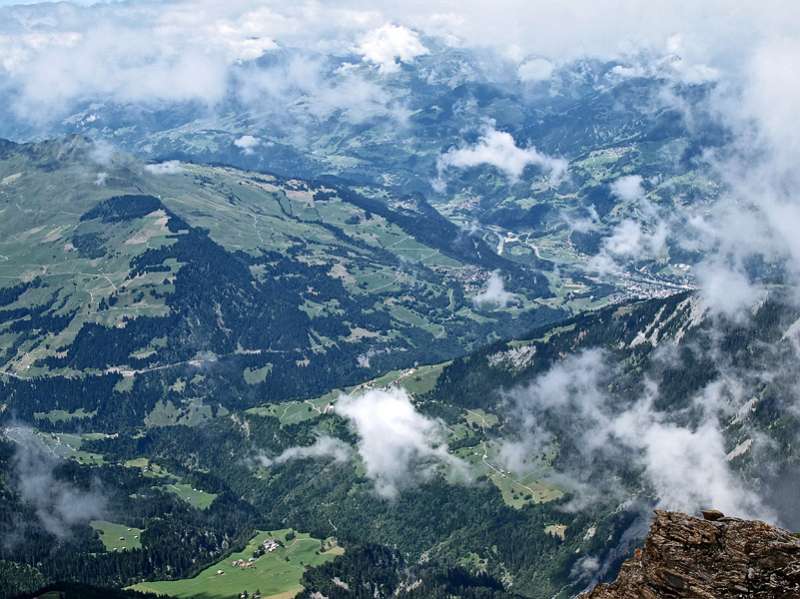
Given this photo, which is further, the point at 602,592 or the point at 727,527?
the point at 602,592

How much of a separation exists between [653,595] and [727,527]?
610cm

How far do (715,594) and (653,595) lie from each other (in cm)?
413

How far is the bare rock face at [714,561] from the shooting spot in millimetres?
56156

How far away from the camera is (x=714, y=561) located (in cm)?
5850

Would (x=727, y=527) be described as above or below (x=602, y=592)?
above

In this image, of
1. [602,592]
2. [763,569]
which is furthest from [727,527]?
[602,592]

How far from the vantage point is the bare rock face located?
56.2 m

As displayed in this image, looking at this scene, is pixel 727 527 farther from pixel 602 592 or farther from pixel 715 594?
pixel 602 592

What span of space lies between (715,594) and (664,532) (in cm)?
505

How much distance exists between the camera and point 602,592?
6444 cm

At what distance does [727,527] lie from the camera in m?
59.2

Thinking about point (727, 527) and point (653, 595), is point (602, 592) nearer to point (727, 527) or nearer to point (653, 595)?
point (653, 595)

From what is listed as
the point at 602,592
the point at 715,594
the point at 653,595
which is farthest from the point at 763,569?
the point at 602,592

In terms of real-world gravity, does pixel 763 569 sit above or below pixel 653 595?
above
